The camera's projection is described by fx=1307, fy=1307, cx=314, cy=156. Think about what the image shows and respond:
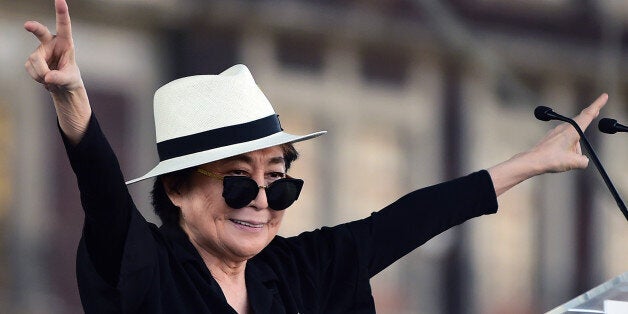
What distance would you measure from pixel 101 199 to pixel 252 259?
1.99 feet

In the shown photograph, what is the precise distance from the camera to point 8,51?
12.0 feet

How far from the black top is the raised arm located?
4cm

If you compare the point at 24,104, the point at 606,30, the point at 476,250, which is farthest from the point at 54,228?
the point at 606,30

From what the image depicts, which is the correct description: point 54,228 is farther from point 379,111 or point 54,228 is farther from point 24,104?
point 379,111

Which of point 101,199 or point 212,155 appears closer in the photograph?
Result: point 101,199

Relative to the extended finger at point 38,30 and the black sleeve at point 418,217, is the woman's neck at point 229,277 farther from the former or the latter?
the extended finger at point 38,30

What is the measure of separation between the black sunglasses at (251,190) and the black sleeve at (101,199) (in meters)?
0.27

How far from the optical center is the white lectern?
2.22 meters

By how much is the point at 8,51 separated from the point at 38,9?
0.50ft

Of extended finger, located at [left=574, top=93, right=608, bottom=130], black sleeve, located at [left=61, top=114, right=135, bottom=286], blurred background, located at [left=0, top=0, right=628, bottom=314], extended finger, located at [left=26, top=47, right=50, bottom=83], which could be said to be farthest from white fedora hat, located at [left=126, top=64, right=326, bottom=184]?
blurred background, located at [left=0, top=0, right=628, bottom=314]

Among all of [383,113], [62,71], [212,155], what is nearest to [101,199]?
[62,71]

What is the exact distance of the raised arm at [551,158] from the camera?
2.72 meters

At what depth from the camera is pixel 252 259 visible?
8.36ft

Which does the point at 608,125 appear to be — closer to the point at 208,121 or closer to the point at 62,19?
the point at 208,121
